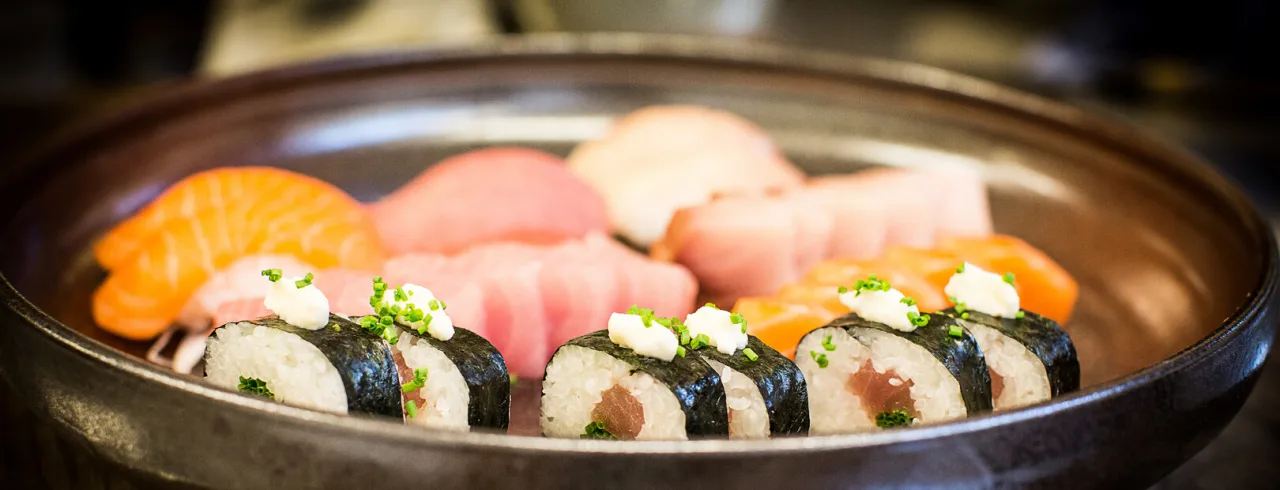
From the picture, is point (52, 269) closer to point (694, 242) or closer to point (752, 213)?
point (694, 242)

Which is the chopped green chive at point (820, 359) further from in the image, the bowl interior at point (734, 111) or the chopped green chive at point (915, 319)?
the bowl interior at point (734, 111)

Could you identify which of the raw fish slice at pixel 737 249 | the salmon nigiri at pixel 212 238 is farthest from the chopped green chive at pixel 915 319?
the salmon nigiri at pixel 212 238

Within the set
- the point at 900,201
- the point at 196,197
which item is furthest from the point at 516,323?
the point at 900,201

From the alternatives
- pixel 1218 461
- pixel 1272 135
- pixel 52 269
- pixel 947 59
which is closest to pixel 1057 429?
pixel 1218 461

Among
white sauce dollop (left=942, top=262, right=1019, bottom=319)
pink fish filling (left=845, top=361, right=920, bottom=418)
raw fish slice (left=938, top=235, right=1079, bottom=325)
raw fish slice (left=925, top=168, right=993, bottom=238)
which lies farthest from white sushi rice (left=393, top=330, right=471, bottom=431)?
raw fish slice (left=925, top=168, right=993, bottom=238)

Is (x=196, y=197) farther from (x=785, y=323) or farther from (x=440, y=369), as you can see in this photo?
(x=785, y=323)

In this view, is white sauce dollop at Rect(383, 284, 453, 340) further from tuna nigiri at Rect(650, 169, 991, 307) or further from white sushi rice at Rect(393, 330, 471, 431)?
tuna nigiri at Rect(650, 169, 991, 307)
